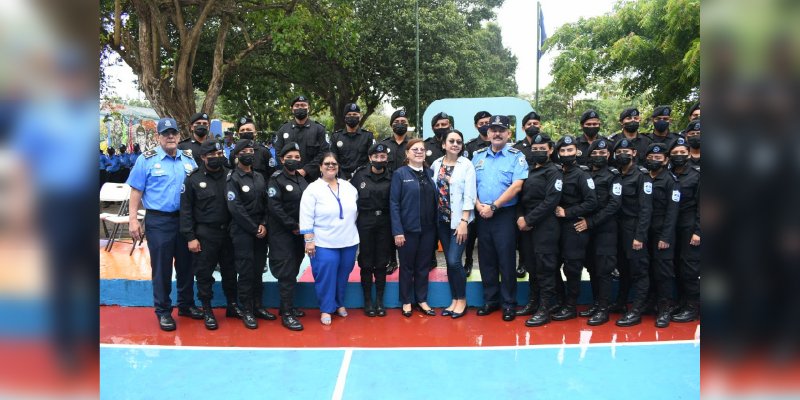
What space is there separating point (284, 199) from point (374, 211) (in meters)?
0.87

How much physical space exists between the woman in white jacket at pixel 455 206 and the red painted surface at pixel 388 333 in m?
0.30

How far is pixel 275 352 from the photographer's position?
4.68 m

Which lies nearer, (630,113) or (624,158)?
(624,158)

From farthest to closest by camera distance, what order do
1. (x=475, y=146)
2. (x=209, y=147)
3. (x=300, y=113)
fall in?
(x=475, y=146), (x=300, y=113), (x=209, y=147)

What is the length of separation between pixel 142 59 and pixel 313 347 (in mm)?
8642

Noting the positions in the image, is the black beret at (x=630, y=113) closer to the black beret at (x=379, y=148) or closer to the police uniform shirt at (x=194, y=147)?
the black beret at (x=379, y=148)

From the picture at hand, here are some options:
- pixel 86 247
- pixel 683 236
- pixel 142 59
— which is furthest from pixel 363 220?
pixel 142 59

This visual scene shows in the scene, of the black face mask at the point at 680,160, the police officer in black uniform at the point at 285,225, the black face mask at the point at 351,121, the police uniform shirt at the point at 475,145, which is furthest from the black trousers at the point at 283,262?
the black face mask at the point at 680,160

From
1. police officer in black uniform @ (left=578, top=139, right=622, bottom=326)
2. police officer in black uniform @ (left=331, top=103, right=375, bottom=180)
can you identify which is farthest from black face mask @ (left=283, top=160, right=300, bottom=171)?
police officer in black uniform @ (left=578, top=139, right=622, bottom=326)

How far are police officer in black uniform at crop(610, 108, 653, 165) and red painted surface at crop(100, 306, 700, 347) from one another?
170 centimetres

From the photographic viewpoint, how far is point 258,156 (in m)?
5.94

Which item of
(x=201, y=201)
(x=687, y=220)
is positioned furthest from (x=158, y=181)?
(x=687, y=220)

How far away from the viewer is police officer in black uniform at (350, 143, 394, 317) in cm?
552

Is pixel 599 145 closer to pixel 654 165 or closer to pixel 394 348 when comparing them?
pixel 654 165
